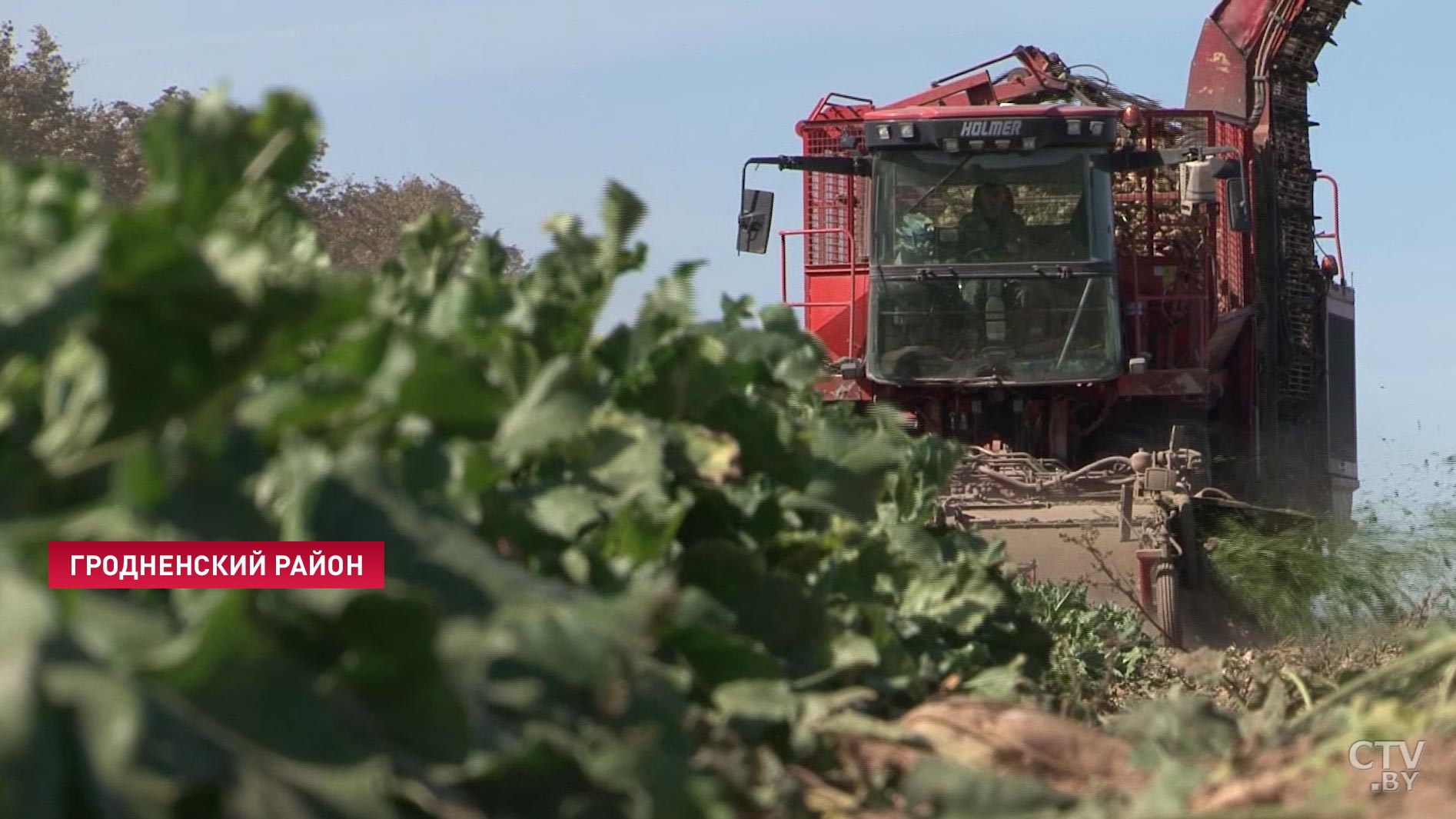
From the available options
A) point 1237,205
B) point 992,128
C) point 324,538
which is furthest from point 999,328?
point 324,538

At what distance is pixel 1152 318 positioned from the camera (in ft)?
45.1

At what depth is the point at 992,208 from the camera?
12.5 m

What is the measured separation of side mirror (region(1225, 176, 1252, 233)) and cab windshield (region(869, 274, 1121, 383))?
0.80m

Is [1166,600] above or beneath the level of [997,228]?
beneath

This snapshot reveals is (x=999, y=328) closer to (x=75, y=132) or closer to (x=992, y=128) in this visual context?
(x=992, y=128)

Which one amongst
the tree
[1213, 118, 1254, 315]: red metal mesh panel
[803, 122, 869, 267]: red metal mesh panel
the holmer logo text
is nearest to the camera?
the holmer logo text

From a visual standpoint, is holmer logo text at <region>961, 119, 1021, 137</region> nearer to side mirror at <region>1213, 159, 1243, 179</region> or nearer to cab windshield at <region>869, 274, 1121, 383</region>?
cab windshield at <region>869, 274, 1121, 383</region>

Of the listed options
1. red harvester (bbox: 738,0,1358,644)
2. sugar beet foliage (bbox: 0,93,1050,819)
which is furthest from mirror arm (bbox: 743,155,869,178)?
sugar beet foliage (bbox: 0,93,1050,819)

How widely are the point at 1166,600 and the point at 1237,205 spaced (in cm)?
316

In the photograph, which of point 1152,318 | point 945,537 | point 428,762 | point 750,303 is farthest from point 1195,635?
point 428,762

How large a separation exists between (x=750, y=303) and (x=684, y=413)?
49cm
